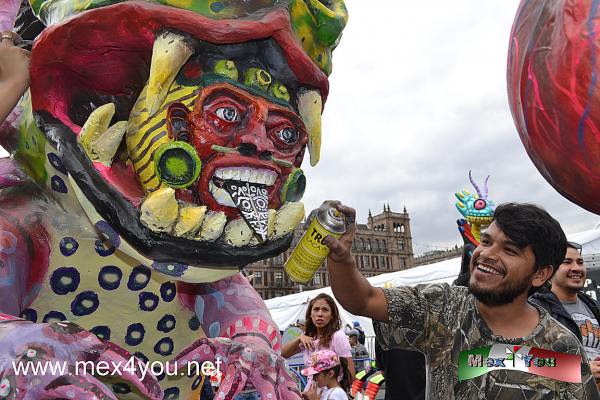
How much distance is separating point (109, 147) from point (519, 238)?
3.82 feet

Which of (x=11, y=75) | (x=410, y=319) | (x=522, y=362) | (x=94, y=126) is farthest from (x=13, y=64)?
(x=522, y=362)

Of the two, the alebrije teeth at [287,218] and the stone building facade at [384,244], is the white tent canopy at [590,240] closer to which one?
the alebrije teeth at [287,218]

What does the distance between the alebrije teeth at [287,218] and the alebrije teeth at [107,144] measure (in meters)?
0.38

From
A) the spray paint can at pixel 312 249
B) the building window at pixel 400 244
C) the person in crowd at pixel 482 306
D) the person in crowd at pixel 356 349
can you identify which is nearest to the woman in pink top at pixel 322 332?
the person in crowd at pixel 356 349

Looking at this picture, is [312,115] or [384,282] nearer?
→ [312,115]

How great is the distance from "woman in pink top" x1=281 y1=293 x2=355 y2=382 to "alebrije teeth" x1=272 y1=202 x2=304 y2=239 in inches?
103

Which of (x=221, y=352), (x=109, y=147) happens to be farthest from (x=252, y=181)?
(x=221, y=352)

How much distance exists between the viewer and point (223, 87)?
1.29 m

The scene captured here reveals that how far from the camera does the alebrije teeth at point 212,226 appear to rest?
4.08ft

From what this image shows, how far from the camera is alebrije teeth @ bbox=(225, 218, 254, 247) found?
1.26 meters

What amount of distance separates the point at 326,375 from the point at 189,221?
3102mm

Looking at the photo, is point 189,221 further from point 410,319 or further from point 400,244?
point 400,244

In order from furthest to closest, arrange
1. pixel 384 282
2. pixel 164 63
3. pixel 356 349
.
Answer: pixel 384 282 < pixel 356 349 < pixel 164 63

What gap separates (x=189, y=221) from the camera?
123cm
